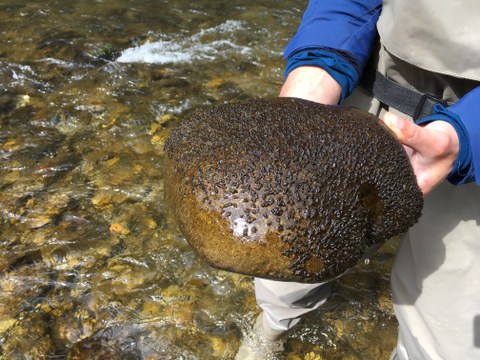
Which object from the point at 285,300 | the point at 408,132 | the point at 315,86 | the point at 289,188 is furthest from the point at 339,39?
the point at 285,300

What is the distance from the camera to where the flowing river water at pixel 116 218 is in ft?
10.0

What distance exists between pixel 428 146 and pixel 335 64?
690mm

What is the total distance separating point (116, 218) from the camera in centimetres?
375

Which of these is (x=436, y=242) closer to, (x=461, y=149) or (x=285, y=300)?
(x=461, y=149)

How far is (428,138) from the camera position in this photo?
63.1 inches

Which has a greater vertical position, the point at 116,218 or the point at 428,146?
the point at 428,146

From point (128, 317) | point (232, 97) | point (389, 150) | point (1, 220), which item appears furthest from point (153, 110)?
point (389, 150)

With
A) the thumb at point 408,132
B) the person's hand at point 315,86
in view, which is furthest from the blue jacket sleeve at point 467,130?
the person's hand at point 315,86

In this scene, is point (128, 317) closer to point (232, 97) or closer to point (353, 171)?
point (353, 171)

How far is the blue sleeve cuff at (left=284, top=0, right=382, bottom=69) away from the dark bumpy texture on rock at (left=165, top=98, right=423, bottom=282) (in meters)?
0.61

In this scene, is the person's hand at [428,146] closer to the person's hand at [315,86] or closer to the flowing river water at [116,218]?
the person's hand at [315,86]

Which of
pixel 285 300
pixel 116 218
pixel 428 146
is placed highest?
pixel 428 146

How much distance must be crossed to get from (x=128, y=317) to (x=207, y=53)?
4.03m

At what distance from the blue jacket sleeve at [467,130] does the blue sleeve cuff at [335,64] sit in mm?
514
